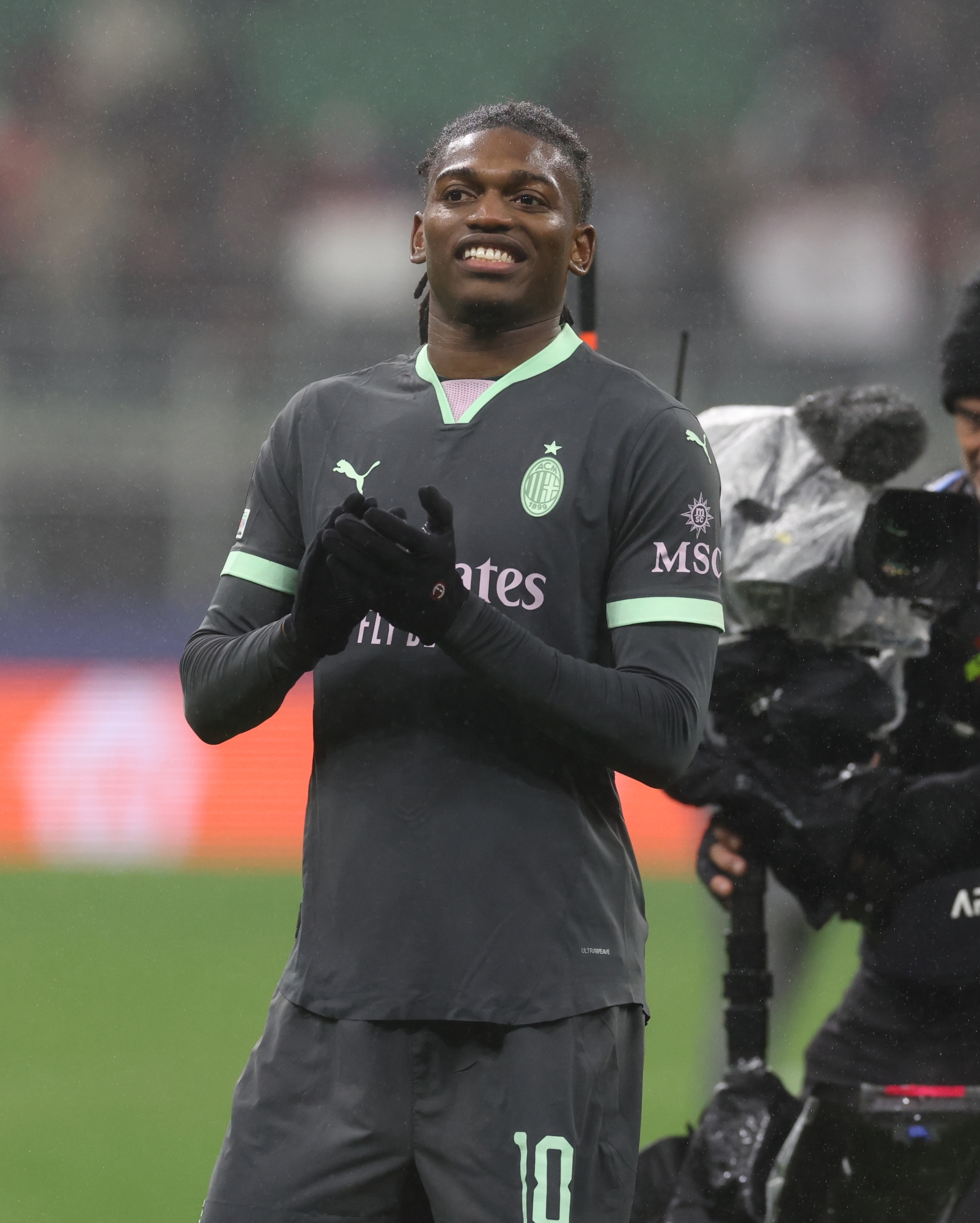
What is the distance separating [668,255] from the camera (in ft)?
27.2

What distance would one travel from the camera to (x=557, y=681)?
141 cm

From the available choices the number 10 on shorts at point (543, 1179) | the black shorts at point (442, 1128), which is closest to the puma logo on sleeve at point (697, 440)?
the black shorts at point (442, 1128)

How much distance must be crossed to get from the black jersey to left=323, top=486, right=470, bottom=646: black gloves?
0.45 feet

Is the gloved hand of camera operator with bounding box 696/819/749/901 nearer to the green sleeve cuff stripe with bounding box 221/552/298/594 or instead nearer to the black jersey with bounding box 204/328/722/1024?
the black jersey with bounding box 204/328/722/1024

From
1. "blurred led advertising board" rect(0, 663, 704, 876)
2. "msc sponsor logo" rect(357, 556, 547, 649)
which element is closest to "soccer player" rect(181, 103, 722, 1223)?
"msc sponsor logo" rect(357, 556, 547, 649)

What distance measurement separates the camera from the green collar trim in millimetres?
1567

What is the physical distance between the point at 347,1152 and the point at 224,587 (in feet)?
1.71

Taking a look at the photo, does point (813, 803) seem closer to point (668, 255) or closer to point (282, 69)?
point (668, 255)

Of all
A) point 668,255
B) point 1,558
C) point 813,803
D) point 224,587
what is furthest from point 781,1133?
point 668,255

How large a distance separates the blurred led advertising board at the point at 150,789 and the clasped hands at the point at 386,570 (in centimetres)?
496

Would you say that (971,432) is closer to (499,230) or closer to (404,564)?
(499,230)

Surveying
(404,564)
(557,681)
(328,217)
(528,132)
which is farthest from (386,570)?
(328,217)

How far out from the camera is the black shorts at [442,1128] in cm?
142

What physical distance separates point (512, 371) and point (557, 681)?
1.08 ft
